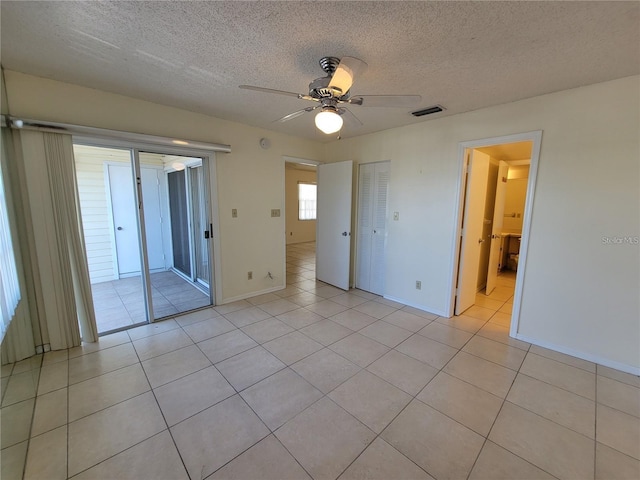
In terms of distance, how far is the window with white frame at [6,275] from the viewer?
1.73 meters

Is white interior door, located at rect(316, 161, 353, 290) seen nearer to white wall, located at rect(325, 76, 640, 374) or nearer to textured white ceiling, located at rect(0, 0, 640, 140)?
white wall, located at rect(325, 76, 640, 374)

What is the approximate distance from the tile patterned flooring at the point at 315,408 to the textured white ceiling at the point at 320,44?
225cm

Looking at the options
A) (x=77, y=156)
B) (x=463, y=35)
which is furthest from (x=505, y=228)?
(x=77, y=156)

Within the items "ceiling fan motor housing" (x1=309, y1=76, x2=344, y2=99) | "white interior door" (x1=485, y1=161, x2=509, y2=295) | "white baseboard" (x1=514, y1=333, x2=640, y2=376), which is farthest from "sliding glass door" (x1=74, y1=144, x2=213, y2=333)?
"white interior door" (x1=485, y1=161, x2=509, y2=295)

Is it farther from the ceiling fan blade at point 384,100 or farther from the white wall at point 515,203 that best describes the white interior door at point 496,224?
the ceiling fan blade at point 384,100

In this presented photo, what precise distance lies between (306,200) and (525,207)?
6584 mm

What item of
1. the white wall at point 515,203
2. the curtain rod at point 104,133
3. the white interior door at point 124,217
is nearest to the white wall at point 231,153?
the curtain rod at point 104,133

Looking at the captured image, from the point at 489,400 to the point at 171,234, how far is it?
5320mm

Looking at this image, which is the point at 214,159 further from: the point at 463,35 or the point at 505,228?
the point at 505,228

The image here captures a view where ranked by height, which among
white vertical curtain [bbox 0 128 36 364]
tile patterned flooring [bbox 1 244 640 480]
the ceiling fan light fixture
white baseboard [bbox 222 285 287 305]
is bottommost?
tile patterned flooring [bbox 1 244 640 480]

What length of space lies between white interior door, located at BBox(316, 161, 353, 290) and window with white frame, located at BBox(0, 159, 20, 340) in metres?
3.54

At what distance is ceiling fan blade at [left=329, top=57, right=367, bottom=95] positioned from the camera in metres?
1.58

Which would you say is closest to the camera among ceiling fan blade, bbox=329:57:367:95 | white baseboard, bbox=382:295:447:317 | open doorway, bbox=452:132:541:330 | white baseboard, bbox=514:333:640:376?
ceiling fan blade, bbox=329:57:367:95

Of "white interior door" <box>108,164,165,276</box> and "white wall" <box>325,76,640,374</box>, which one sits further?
"white interior door" <box>108,164,165,276</box>
